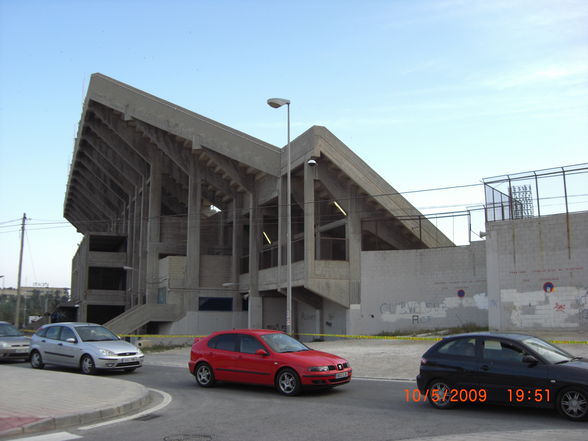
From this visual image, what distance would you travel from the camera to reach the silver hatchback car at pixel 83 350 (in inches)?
647

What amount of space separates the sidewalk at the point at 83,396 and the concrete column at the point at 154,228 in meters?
25.2

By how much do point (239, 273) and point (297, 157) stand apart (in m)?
12.3

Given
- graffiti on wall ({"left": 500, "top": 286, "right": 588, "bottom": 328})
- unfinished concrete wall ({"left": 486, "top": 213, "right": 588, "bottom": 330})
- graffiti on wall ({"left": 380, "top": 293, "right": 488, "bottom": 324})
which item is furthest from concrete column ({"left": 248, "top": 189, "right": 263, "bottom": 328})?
graffiti on wall ({"left": 500, "top": 286, "right": 588, "bottom": 328})

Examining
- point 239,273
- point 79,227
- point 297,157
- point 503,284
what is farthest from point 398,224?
point 79,227

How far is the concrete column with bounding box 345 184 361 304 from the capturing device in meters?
31.8

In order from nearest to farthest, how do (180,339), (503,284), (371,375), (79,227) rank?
1. (371,375)
2. (503,284)
3. (180,339)
4. (79,227)

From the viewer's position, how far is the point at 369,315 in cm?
3120

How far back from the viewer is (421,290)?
30156 millimetres

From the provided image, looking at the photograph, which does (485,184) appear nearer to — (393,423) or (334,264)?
(334,264)

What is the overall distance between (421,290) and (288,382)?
19092 millimetres

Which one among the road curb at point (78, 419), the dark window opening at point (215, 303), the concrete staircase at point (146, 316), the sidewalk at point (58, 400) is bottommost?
the road curb at point (78, 419)

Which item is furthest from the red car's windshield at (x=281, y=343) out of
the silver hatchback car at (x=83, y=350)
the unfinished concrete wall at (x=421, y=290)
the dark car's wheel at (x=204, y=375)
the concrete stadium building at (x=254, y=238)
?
the unfinished concrete wall at (x=421, y=290)

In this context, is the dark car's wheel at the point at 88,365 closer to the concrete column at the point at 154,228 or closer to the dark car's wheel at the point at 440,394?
the dark car's wheel at the point at 440,394

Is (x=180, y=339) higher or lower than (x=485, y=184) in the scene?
lower
